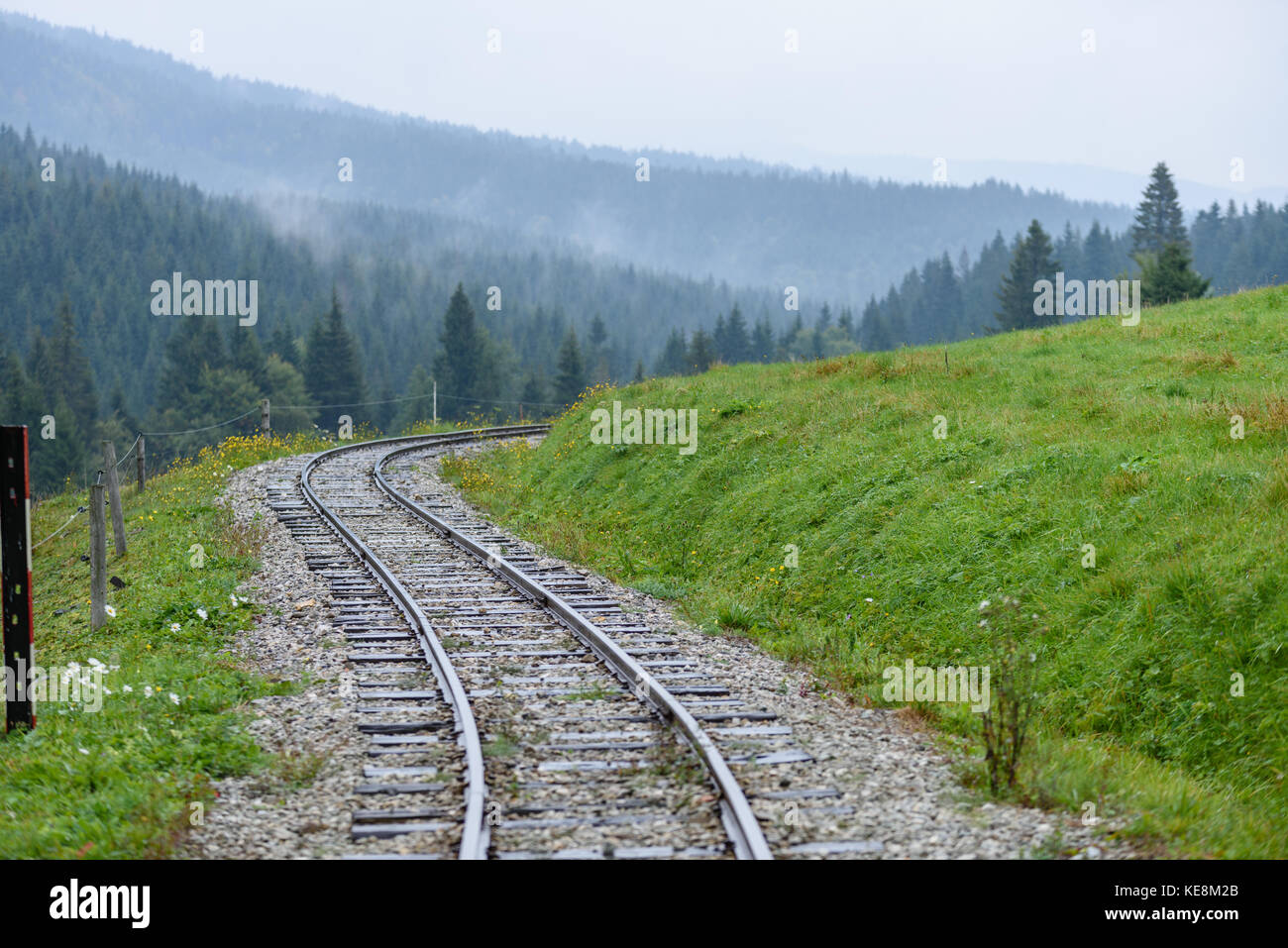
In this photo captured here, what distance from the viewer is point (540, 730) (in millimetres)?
7645

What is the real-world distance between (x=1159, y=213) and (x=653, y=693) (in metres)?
93.0

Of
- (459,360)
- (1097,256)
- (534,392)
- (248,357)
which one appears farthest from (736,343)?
(1097,256)

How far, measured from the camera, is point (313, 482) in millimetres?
23859

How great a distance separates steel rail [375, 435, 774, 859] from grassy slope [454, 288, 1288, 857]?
5.42 ft

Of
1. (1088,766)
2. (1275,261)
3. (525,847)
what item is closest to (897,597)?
(1088,766)

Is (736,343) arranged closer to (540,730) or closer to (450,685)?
(450,685)

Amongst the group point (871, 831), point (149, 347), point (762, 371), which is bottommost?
point (871, 831)

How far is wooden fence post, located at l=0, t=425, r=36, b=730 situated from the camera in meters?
8.06

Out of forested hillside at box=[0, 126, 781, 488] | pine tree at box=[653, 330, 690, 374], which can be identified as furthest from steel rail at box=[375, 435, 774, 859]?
pine tree at box=[653, 330, 690, 374]

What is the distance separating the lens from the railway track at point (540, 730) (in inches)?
229

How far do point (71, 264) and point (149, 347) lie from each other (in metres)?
24.4

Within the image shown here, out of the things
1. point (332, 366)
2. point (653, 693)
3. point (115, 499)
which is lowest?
point (653, 693)

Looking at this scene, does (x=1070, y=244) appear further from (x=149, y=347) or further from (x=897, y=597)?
(x=897, y=597)

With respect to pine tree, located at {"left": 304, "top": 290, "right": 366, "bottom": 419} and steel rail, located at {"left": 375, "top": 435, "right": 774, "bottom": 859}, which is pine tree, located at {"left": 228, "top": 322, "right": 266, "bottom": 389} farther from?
steel rail, located at {"left": 375, "top": 435, "right": 774, "bottom": 859}
